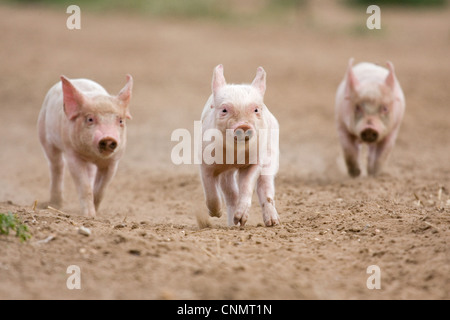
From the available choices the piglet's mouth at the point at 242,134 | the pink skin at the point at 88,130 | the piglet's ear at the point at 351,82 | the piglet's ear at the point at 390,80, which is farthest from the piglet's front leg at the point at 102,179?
the piglet's ear at the point at 390,80

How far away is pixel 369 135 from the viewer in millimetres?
8922

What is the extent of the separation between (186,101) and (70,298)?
35.7 ft

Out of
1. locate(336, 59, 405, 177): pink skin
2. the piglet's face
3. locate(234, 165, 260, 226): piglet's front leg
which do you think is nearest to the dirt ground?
locate(234, 165, 260, 226): piglet's front leg

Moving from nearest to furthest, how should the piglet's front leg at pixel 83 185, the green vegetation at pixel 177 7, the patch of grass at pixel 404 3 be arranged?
the piglet's front leg at pixel 83 185 < the green vegetation at pixel 177 7 < the patch of grass at pixel 404 3

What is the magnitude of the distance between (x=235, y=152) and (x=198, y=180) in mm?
3063

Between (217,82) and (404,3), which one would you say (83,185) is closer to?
(217,82)

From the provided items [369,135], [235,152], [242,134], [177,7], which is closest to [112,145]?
[235,152]

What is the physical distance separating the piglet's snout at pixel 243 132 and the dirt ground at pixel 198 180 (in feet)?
2.69

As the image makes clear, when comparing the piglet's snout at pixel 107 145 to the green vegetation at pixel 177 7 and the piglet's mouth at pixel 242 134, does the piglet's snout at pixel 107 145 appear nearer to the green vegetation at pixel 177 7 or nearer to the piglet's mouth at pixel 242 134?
the piglet's mouth at pixel 242 134

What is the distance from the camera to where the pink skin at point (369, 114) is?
8961 millimetres

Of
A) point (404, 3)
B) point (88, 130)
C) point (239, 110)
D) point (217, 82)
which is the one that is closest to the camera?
point (239, 110)

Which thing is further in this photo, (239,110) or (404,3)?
(404,3)

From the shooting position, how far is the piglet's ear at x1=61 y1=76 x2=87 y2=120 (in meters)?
6.84

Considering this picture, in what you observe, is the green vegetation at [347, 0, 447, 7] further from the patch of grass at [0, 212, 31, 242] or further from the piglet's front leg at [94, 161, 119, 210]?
the patch of grass at [0, 212, 31, 242]
